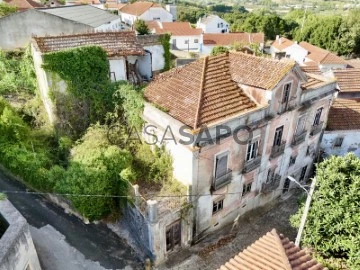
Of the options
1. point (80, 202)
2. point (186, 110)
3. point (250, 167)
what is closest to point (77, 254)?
point (80, 202)

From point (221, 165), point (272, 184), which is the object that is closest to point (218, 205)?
point (221, 165)

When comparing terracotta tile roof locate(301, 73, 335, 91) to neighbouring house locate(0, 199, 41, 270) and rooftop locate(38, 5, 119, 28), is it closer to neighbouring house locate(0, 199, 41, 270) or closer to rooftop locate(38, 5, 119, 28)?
neighbouring house locate(0, 199, 41, 270)

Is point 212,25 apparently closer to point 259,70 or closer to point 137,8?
point 137,8

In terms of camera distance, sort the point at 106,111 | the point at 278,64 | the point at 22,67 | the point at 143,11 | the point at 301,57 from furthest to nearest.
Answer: the point at 143,11 → the point at 301,57 → the point at 22,67 → the point at 106,111 → the point at 278,64

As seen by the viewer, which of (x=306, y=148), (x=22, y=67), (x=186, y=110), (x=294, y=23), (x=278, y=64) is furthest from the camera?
(x=294, y=23)

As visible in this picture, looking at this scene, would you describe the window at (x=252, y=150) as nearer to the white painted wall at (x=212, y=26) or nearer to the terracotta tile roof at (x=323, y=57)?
the terracotta tile roof at (x=323, y=57)

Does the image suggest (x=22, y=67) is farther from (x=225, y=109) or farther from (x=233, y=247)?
(x=233, y=247)

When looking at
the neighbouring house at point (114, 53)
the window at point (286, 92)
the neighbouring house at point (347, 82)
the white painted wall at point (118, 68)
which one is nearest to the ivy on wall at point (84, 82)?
the neighbouring house at point (114, 53)

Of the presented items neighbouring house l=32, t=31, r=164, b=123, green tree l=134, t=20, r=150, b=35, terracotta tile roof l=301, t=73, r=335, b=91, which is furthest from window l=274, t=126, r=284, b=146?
green tree l=134, t=20, r=150, b=35
